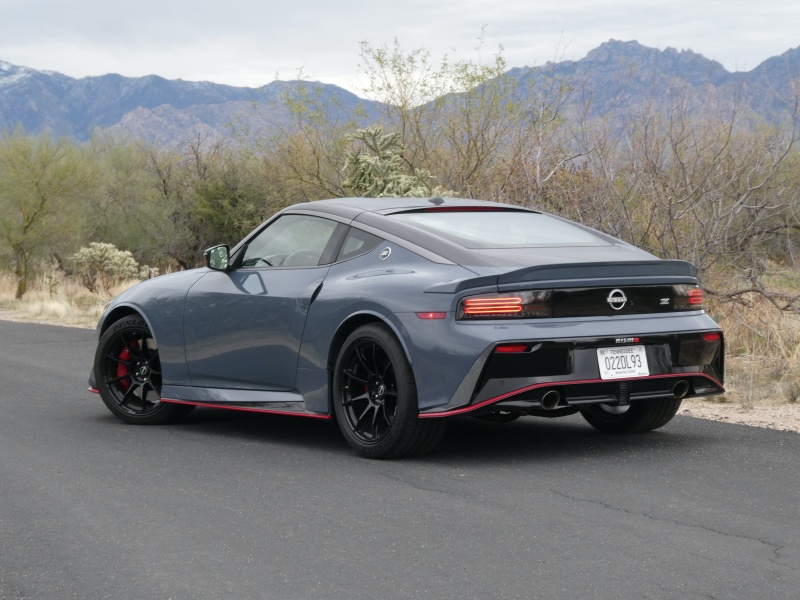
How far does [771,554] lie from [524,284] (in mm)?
2152

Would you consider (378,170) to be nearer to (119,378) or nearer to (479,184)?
(479,184)

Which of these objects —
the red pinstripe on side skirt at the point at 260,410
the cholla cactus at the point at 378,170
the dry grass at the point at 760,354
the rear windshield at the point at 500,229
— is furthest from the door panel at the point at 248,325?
the cholla cactus at the point at 378,170

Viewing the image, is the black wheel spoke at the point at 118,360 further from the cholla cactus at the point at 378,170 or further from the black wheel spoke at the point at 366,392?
the cholla cactus at the point at 378,170

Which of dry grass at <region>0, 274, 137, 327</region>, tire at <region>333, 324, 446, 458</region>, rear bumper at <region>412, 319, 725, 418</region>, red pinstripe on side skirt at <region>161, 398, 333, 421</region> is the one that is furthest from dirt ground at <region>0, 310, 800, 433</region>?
dry grass at <region>0, 274, 137, 327</region>

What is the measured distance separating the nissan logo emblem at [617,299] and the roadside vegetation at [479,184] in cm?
317

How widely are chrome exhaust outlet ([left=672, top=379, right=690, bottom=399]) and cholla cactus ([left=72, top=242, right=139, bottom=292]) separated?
26895 millimetres

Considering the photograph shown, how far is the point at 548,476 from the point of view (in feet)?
21.5

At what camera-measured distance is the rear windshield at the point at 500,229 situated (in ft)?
23.9

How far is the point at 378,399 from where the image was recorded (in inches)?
277

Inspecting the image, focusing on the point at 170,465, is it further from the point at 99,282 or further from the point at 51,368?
the point at 99,282

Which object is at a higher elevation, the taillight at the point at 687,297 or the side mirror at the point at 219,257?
the side mirror at the point at 219,257

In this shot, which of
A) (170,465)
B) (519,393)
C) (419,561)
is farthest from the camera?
(170,465)

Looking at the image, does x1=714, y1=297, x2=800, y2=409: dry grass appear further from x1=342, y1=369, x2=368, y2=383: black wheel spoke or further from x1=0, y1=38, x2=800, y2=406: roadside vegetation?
x1=342, y1=369, x2=368, y2=383: black wheel spoke

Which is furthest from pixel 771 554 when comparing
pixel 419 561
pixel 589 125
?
pixel 589 125
